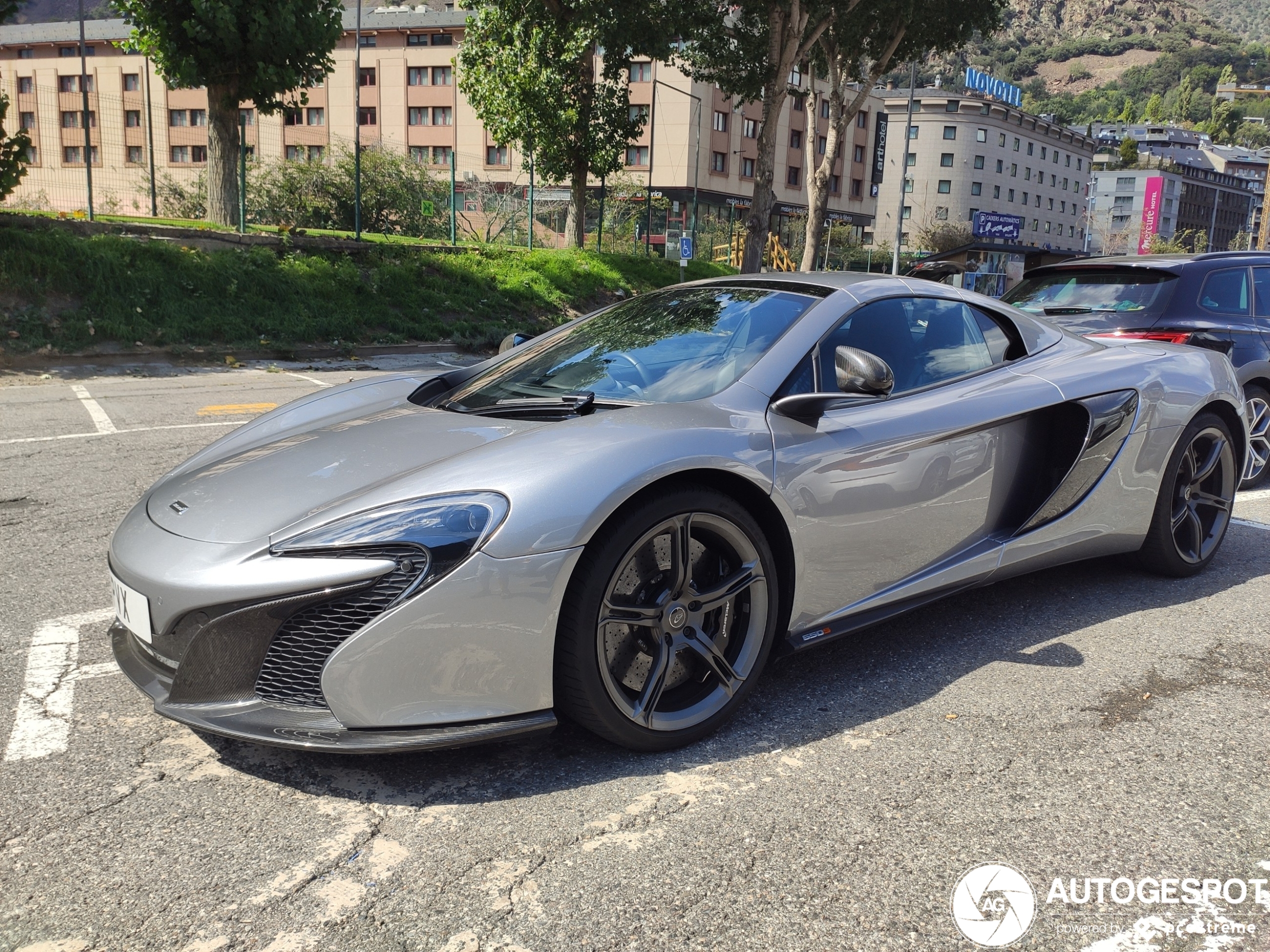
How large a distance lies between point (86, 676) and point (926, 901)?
8.27ft

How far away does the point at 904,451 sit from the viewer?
3094 millimetres

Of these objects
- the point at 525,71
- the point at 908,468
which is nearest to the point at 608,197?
the point at 525,71

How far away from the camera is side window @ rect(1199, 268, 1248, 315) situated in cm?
608

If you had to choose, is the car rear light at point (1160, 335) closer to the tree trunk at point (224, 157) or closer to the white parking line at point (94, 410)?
the white parking line at point (94, 410)

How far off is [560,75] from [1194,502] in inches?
791

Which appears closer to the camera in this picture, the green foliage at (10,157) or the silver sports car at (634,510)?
the silver sports car at (634,510)

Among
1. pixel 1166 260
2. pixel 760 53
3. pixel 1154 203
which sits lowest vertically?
pixel 1166 260

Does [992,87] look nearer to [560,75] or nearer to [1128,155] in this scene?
[1128,155]

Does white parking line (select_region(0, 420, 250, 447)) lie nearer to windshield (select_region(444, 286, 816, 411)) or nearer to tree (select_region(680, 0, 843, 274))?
windshield (select_region(444, 286, 816, 411))

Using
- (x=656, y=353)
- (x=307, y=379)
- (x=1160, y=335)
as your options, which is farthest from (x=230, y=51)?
(x=656, y=353)

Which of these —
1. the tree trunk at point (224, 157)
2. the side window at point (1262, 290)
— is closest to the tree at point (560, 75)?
the tree trunk at point (224, 157)

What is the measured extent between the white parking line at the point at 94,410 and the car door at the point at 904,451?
19.7 feet

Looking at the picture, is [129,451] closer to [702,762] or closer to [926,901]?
[702,762]

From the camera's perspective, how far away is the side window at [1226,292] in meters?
6.08
